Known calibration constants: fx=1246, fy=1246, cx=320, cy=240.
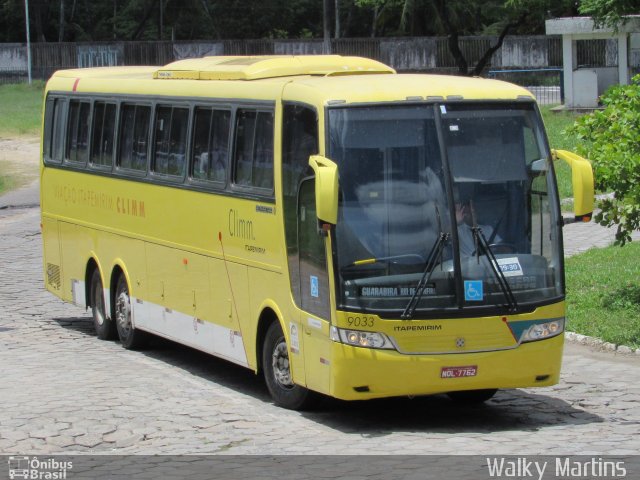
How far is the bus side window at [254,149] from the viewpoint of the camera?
37.1 ft

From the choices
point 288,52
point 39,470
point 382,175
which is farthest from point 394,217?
point 288,52

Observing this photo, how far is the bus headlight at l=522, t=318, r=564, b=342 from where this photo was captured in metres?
10.2

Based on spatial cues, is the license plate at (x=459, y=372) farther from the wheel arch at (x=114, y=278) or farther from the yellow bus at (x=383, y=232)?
the wheel arch at (x=114, y=278)

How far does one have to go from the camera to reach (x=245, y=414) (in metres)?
10.9

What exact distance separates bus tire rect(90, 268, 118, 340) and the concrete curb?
5.68 metres

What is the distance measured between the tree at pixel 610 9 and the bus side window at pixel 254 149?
30.7 metres

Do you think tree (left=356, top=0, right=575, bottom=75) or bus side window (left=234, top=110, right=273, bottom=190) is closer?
bus side window (left=234, top=110, right=273, bottom=190)

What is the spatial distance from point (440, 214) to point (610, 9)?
3277 cm

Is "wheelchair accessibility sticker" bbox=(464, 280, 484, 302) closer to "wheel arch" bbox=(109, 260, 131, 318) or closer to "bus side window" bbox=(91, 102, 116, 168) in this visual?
"wheel arch" bbox=(109, 260, 131, 318)

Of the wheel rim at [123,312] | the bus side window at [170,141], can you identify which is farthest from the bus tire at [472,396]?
the wheel rim at [123,312]

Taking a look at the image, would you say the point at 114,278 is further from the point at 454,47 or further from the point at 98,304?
the point at 454,47

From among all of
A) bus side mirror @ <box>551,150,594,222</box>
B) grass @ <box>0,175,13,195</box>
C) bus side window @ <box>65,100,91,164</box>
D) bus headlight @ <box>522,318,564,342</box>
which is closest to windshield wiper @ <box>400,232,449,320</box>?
bus headlight @ <box>522,318,564,342</box>

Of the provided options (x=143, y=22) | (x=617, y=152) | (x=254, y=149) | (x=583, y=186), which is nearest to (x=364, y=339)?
(x=583, y=186)

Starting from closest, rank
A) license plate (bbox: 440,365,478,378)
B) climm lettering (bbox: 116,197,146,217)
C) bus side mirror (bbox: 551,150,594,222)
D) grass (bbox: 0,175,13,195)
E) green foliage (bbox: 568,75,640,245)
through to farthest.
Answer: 1. license plate (bbox: 440,365,478,378)
2. bus side mirror (bbox: 551,150,594,222)
3. green foliage (bbox: 568,75,640,245)
4. climm lettering (bbox: 116,197,146,217)
5. grass (bbox: 0,175,13,195)
